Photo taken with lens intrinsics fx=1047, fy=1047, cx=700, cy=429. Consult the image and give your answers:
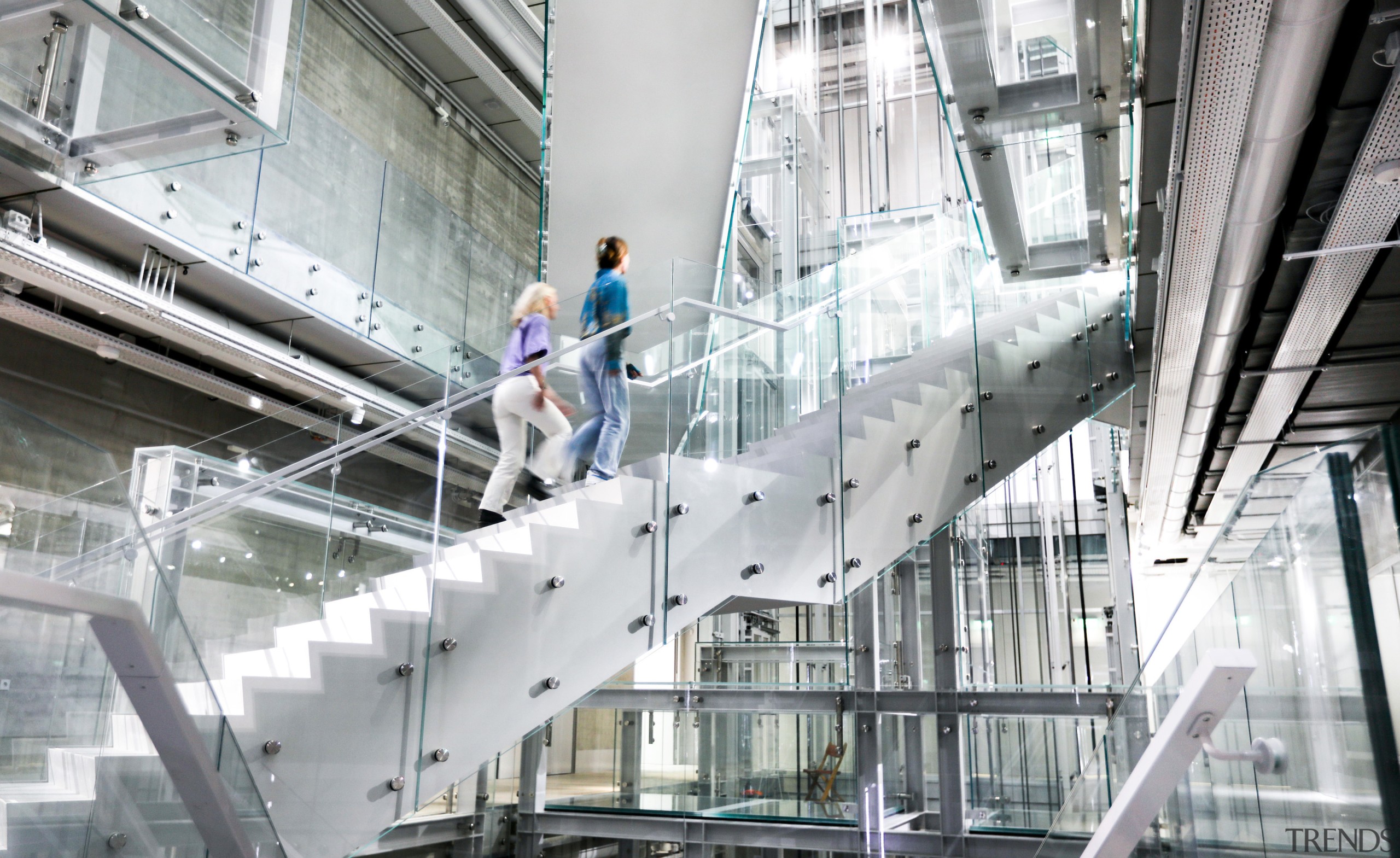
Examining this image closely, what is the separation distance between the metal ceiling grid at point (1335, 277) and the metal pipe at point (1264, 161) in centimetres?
30

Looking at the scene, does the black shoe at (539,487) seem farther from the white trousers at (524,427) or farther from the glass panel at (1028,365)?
the glass panel at (1028,365)

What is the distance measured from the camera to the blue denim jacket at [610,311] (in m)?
5.91

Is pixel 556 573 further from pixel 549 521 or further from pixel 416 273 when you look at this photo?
pixel 416 273

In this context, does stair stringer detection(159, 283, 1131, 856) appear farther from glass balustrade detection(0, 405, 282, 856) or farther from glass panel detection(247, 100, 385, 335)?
glass panel detection(247, 100, 385, 335)

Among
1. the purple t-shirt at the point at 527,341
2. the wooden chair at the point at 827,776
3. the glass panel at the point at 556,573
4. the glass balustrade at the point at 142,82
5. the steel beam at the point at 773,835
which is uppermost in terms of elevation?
the glass balustrade at the point at 142,82

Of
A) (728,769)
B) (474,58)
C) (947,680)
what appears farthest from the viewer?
(474,58)

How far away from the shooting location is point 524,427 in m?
5.66

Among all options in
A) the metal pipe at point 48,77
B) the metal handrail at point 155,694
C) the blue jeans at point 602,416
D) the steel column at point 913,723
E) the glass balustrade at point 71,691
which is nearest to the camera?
the metal handrail at point 155,694

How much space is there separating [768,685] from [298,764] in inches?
309

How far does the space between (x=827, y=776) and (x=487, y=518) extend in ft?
Answer: 23.2

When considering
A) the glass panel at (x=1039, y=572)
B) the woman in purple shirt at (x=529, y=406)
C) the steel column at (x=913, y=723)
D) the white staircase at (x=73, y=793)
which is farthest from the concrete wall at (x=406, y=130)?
the glass panel at (x=1039, y=572)

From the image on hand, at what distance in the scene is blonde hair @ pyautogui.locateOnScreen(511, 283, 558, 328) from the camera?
5828 mm

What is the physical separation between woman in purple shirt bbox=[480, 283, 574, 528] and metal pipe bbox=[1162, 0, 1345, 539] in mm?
3587

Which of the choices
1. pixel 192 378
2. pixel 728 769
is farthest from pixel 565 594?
pixel 728 769
